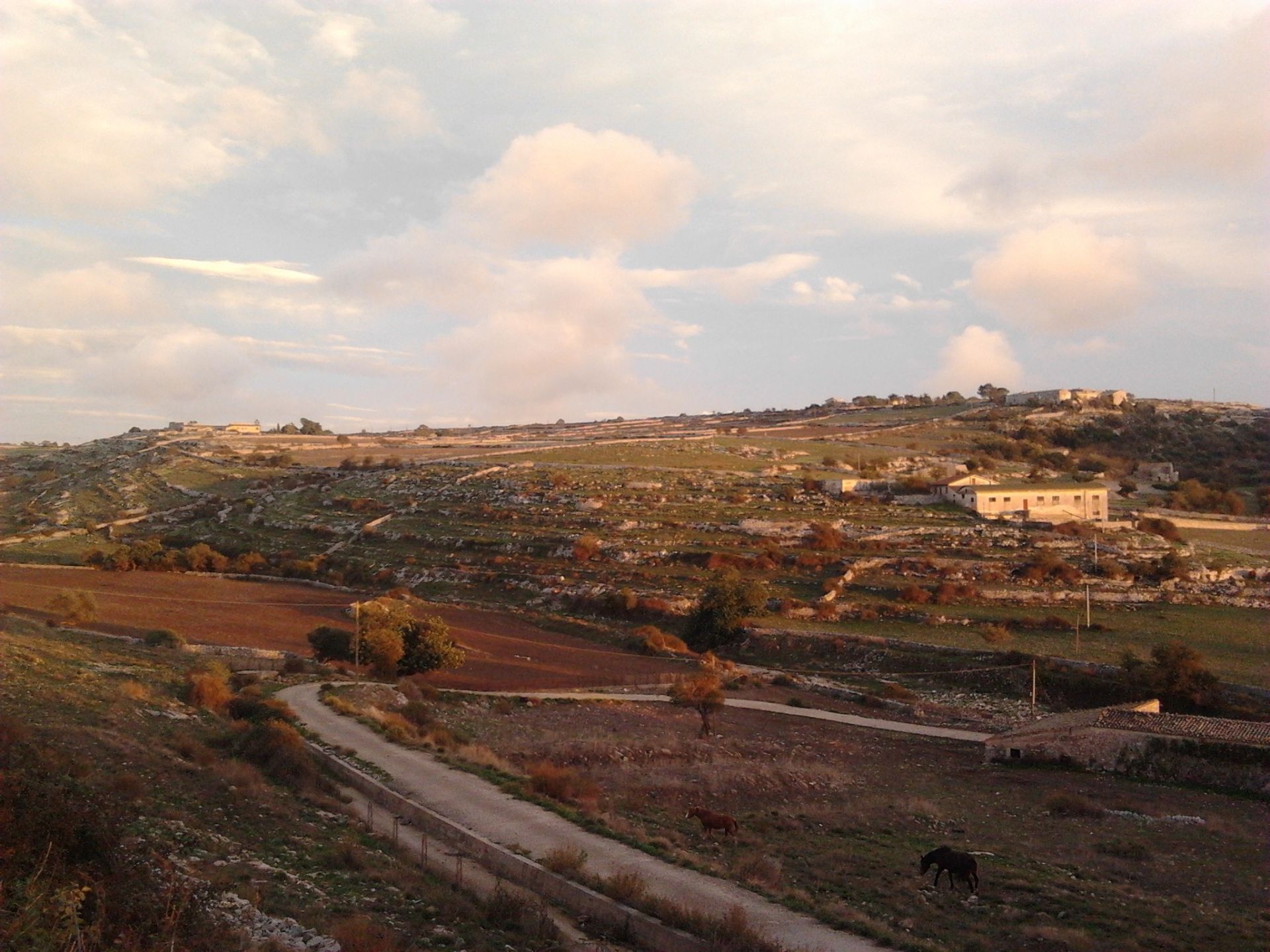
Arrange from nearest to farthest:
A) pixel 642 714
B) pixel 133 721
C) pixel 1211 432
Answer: pixel 133 721
pixel 642 714
pixel 1211 432

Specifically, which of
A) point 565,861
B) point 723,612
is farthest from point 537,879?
point 723,612

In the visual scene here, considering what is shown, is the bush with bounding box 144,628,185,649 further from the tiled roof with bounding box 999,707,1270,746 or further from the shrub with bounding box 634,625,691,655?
the tiled roof with bounding box 999,707,1270,746

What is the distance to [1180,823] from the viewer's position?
70.1 ft

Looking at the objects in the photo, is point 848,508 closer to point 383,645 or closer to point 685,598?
point 685,598

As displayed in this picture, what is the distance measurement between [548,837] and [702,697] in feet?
53.5

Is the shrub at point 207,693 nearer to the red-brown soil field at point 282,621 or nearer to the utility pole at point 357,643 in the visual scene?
the utility pole at point 357,643

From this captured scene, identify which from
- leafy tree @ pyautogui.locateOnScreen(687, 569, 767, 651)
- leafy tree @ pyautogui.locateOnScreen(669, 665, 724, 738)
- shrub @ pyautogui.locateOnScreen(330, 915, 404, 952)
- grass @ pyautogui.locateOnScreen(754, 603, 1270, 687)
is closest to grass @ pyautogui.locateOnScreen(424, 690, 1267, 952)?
leafy tree @ pyautogui.locateOnScreen(669, 665, 724, 738)

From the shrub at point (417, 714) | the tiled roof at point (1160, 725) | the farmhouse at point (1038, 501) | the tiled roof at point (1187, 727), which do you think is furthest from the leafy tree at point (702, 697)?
the farmhouse at point (1038, 501)

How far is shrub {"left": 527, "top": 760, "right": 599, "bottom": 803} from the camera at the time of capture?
1877 centimetres

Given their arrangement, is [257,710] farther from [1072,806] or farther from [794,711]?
[1072,806]

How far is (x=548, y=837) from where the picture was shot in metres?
15.7

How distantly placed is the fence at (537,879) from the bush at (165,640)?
76.0 feet

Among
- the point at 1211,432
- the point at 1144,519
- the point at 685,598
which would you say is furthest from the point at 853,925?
the point at 1211,432

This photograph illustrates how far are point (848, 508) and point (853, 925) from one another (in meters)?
62.6
